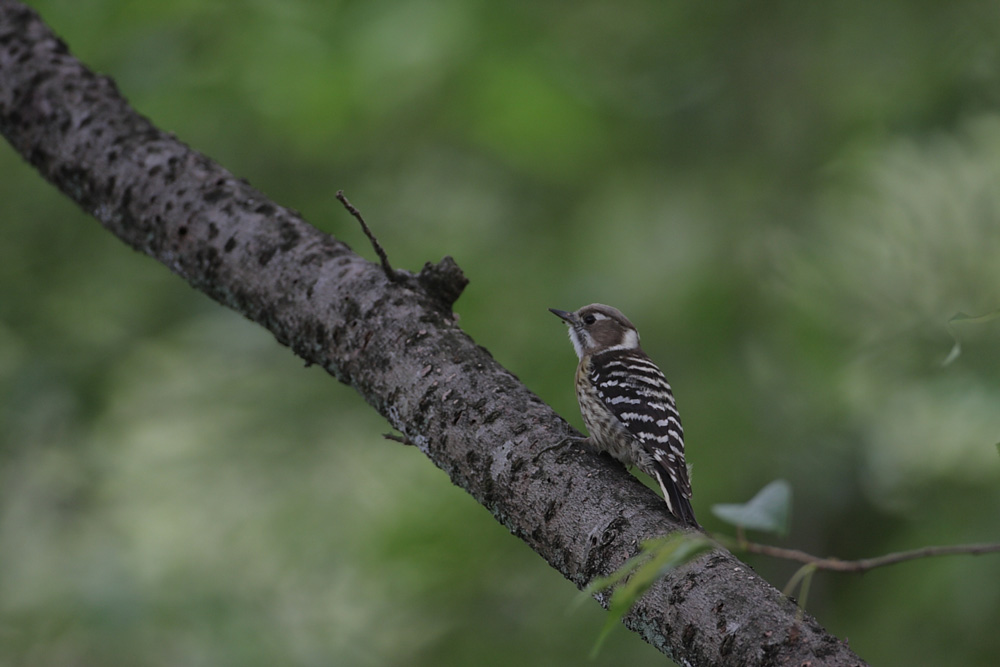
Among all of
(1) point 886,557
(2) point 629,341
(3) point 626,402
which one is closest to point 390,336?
(3) point 626,402

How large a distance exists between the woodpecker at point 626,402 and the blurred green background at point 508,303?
0.50m

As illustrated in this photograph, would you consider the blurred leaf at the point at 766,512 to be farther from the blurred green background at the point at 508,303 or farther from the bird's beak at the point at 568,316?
the blurred green background at the point at 508,303

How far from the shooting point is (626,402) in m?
3.47

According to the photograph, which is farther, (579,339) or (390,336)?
(579,339)

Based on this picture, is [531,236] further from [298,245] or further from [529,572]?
[298,245]

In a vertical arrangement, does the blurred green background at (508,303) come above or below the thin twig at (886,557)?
above

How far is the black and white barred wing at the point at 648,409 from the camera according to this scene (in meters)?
3.08

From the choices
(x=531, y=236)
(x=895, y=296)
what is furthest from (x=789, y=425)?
(x=531, y=236)

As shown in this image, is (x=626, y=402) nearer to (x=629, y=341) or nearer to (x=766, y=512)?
(x=629, y=341)

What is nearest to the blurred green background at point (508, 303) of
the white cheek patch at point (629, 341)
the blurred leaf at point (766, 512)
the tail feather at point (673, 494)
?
the white cheek patch at point (629, 341)

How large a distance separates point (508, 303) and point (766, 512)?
3.59 metres

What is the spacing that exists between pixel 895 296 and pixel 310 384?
341 centimetres

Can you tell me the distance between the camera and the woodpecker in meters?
3.14

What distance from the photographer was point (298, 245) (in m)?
2.71
